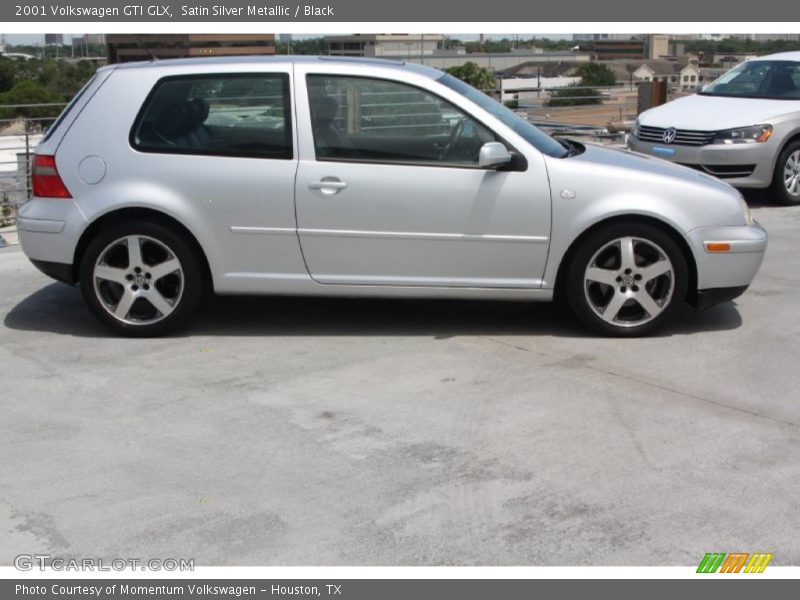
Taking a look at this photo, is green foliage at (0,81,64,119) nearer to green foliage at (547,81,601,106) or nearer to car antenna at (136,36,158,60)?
green foliage at (547,81,601,106)

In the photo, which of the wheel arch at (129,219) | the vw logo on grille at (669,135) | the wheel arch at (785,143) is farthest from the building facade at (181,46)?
the wheel arch at (785,143)

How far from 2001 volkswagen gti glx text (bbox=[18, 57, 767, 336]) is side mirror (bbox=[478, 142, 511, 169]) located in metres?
0.03

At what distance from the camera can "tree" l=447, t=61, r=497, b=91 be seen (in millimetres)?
13459

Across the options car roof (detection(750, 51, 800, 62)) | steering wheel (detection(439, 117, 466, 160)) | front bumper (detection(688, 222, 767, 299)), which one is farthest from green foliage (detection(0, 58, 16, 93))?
front bumper (detection(688, 222, 767, 299))

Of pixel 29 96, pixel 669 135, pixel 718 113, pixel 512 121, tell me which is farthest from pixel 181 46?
pixel 29 96

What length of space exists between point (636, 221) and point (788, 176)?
519 centimetres

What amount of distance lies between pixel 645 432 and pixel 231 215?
2736 mm

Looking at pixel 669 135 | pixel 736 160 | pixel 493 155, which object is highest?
pixel 493 155

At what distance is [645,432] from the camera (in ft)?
16.1

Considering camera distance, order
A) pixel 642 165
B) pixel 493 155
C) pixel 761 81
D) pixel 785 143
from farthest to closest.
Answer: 1. pixel 761 81
2. pixel 785 143
3. pixel 642 165
4. pixel 493 155

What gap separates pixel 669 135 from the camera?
10781mm

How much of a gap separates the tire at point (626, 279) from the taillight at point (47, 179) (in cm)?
306

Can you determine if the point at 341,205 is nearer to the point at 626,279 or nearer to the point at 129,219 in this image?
the point at 129,219

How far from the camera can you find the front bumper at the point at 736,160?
1048 cm
